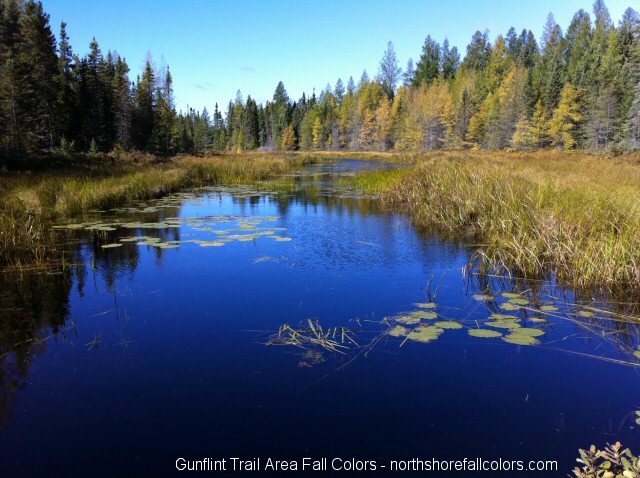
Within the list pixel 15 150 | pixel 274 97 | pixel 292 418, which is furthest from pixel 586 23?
pixel 292 418

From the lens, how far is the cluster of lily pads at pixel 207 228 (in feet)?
32.5

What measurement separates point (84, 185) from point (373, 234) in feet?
33.5

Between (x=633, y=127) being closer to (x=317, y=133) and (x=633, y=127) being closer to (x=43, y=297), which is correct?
(x=43, y=297)

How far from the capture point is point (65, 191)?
43.9ft

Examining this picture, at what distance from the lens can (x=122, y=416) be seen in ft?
12.4

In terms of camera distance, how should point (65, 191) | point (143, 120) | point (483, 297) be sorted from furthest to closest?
point (143, 120) < point (65, 191) < point (483, 297)

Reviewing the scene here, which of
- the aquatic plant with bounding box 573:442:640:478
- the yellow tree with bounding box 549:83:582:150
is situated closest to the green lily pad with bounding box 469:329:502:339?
the aquatic plant with bounding box 573:442:640:478

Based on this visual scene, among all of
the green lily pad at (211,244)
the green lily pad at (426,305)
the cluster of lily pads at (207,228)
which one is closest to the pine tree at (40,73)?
the cluster of lily pads at (207,228)

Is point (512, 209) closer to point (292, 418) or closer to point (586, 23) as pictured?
point (292, 418)

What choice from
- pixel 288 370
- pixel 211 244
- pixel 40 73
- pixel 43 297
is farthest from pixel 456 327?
pixel 40 73

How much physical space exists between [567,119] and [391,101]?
124ft

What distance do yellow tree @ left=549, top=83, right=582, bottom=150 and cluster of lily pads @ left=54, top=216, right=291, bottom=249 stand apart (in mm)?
43816

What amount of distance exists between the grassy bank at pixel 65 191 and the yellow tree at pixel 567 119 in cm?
3534

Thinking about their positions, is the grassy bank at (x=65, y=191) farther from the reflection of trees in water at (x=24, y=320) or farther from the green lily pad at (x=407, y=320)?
the green lily pad at (x=407, y=320)
